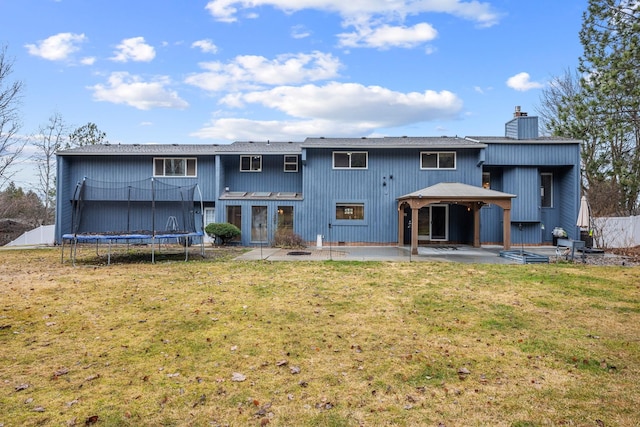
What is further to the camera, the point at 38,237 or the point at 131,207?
the point at 38,237

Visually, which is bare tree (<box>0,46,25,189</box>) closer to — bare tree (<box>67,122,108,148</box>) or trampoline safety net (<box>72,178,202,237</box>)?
trampoline safety net (<box>72,178,202,237</box>)

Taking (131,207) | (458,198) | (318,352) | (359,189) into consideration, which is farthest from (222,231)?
(318,352)

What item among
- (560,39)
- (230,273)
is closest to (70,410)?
(230,273)

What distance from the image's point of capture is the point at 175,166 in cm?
1961

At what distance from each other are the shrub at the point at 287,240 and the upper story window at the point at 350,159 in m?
4.21

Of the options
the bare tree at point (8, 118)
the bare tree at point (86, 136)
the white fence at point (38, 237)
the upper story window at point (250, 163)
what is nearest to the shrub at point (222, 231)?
the upper story window at point (250, 163)

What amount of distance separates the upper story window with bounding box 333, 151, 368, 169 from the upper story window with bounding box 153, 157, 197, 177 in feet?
25.5

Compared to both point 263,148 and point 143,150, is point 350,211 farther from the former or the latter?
point 143,150

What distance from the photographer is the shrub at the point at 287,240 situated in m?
17.5

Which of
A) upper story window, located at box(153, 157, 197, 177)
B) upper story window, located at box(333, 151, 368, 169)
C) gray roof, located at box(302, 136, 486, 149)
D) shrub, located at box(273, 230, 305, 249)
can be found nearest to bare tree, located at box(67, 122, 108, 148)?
upper story window, located at box(153, 157, 197, 177)

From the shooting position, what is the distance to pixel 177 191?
19.0m

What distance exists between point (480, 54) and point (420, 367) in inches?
821

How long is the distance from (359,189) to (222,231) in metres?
7.14

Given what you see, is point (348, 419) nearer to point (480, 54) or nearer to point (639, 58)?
point (639, 58)
